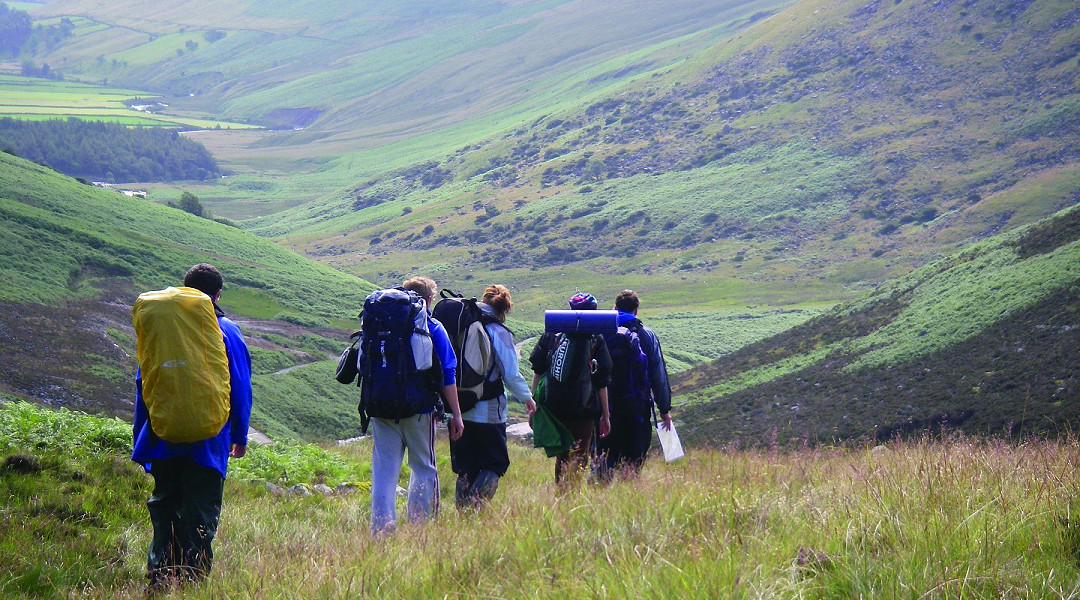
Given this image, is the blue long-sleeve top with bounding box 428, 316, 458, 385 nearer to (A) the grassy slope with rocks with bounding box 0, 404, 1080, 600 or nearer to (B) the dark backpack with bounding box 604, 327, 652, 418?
(A) the grassy slope with rocks with bounding box 0, 404, 1080, 600

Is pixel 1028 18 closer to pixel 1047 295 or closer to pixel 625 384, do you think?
pixel 1047 295

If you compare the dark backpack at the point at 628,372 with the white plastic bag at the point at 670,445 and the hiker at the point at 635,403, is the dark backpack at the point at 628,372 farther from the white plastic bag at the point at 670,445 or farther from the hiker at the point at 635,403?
the white plastic bag at the point at 670,445

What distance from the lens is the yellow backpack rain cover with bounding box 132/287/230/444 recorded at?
5.36 m

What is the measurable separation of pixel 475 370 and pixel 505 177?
14854cm

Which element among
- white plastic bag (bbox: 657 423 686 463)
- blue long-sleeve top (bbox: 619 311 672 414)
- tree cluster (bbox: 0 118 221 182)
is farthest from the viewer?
tree cluster (bbox: 0 118 221 182)

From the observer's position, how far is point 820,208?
113m

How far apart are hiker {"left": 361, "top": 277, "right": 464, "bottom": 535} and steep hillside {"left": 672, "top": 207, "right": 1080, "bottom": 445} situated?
9.14 m

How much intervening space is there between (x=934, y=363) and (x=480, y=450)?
67.0 ft

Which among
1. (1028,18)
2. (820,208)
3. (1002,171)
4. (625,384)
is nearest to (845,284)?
(820,208)

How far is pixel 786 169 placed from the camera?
124312mm

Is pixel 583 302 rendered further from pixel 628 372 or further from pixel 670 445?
pixel 670 445

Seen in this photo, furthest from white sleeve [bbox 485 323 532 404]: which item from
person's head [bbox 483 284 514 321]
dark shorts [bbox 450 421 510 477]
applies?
dark shorts [bbox 450 421 510 477]

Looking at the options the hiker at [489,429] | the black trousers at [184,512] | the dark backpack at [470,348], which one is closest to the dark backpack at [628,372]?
the hiker at [489,429]

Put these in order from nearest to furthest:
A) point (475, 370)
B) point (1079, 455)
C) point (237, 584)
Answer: point (237, 584)
point (1079, 455)
point (475, 370)
